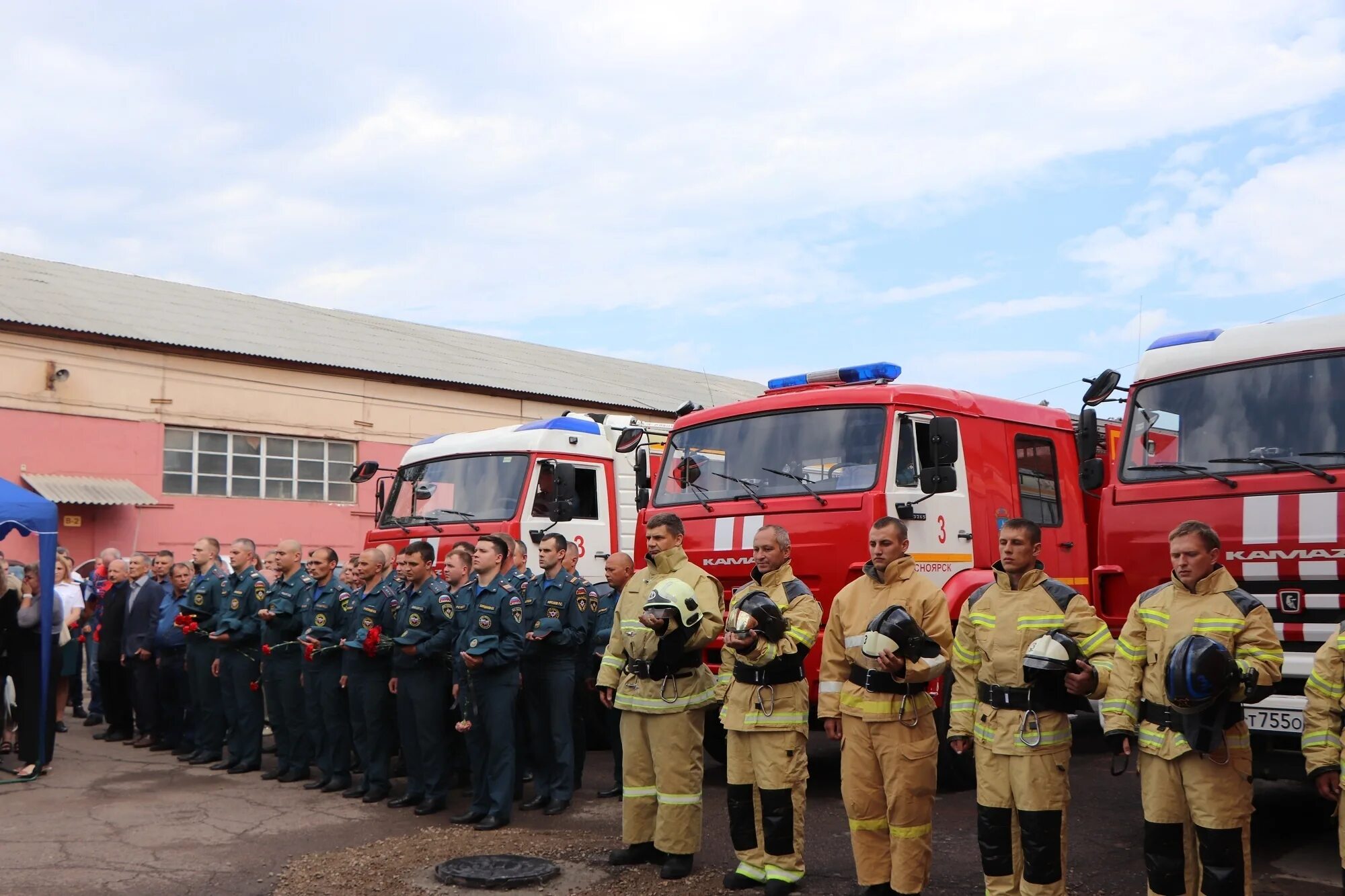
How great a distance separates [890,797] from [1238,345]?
Answer: 3.44 metres

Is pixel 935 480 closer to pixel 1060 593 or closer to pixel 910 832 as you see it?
pixel 1060 593

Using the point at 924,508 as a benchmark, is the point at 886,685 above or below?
below

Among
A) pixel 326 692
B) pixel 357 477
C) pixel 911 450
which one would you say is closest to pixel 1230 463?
pixel 911 450

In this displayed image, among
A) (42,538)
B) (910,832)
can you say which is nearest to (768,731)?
(910,832)

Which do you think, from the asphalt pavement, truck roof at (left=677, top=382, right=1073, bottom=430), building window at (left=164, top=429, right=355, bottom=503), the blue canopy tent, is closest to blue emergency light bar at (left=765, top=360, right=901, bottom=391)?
truck roof at (left=677, top=382, right=1073, bottom=430)

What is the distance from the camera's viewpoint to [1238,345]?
6.93 meters

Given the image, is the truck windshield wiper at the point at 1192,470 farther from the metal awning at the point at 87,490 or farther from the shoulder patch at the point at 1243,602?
the metal awning at the point at 87,490

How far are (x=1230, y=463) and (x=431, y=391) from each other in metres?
21.5

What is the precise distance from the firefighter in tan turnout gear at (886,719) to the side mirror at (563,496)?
17.1 feet

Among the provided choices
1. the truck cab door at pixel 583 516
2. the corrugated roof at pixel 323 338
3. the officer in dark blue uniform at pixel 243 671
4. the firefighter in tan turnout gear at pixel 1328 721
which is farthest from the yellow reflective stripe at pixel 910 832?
the corrugated roof at pixel 323 338

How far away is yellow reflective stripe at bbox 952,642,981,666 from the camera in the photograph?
18.3 ft

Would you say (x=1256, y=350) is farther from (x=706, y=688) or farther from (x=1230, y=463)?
(x=706, y=688)

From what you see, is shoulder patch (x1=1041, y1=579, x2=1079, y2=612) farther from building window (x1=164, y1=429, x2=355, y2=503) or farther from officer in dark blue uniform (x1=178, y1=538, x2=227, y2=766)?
building window (x1=164, y1=429, x2=355, y2=503)

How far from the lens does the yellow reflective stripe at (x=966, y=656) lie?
5578 millimetres
